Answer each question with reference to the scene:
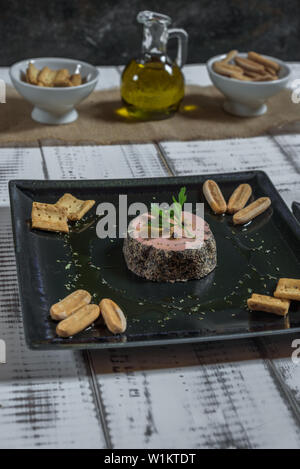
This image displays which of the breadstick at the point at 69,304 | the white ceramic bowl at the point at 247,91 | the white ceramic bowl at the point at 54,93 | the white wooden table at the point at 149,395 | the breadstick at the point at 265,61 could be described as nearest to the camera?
the white wooden table at the point at 149,395

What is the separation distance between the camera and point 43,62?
1.69 meters

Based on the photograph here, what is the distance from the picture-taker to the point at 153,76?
1.62m

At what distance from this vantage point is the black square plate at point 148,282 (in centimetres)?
87

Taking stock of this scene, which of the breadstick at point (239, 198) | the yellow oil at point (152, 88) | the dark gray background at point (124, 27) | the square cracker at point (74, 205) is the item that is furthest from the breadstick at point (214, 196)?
the dark gray background at point (124, 27)

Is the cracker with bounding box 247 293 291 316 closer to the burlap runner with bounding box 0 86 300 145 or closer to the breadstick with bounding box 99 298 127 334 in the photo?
the breadstick with bounding box 99 298 127 334

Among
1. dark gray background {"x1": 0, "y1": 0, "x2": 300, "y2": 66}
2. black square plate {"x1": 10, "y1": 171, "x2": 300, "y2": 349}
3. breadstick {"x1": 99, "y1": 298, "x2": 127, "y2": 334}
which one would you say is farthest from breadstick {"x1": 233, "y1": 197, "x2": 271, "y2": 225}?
dark gray background {"x1": 0, "y1": 0, "x2": 300, "y2": 66}

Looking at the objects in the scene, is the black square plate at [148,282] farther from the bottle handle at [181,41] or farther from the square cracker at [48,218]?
the bottle handle at [181,41]

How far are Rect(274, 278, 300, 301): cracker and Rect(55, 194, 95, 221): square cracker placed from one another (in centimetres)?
38

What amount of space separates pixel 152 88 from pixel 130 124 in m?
0.11

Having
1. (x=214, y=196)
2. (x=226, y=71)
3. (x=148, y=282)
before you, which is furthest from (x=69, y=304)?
(x=226, y=71)

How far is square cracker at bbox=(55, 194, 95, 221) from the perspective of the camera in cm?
114

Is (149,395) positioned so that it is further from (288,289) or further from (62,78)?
(62,78)

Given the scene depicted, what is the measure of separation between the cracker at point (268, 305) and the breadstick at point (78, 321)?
0.22m
